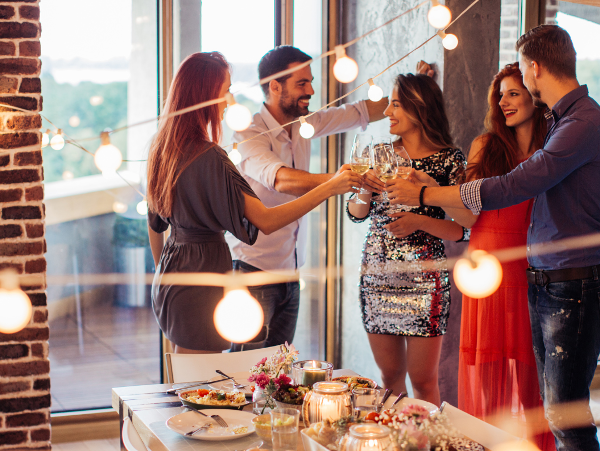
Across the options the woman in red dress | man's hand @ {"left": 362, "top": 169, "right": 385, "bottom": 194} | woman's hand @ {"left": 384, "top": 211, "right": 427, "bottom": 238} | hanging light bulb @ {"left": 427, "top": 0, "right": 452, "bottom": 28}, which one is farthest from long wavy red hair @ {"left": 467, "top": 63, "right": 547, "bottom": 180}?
hanging light bulb @ {"left": 427, "top": 0, "right": 452, "bottom": 28}

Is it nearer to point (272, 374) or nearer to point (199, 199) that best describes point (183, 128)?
point (199, 199)

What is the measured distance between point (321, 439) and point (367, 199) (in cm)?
118

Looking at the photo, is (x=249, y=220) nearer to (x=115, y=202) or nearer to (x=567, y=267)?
(x=567, y=267)

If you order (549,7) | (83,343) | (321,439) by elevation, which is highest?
(549,7)

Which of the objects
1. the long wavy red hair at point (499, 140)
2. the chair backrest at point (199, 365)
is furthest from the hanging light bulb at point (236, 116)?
the long wavy red hair at point (499, 140)

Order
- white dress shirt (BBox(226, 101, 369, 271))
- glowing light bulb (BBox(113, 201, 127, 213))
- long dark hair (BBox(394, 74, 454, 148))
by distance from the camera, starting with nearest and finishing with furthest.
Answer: long dark hair (BBox(394, 74, 454, 148))
white dress shirt (BBox(226, 101, 369, 271))
glowing light bulb (BBox(113, 201, 127, 213))

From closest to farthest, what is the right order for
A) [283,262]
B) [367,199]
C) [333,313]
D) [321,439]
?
[321,439], [367,199], [283,262], [333,313]

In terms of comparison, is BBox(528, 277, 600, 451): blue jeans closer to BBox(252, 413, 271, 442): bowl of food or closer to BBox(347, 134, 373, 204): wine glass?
BBox(347, 134, 373, 204): wine glass

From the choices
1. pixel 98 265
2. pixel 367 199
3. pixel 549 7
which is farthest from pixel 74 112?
pixel 549 7

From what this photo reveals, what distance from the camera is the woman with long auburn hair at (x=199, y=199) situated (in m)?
2.01

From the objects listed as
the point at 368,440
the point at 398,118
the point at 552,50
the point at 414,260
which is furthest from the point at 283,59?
the point at 368,440

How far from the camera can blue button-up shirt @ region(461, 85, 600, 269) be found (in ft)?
6.02

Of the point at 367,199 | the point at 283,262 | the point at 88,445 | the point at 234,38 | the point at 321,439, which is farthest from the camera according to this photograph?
the point at 234,38

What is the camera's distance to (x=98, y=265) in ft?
10.2
